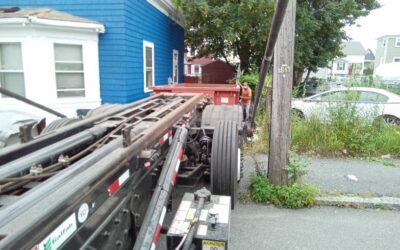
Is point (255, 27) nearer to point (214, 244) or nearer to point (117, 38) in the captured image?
point (117, 38)

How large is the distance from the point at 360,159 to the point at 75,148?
18.7 feet

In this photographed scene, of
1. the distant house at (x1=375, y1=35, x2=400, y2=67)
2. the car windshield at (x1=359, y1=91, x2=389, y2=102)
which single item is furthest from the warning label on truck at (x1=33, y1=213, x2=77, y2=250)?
the distant house at (x1=375, y1=35, x2=400, y2=67)

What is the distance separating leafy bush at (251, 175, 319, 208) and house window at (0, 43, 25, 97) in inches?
269

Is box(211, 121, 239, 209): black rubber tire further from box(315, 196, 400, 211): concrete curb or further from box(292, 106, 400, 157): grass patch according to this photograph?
box(292, 106, 400, 157): grass patch

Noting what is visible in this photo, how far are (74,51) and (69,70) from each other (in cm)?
53

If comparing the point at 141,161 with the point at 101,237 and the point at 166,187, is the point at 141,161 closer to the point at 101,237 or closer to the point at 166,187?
the point at 166,187

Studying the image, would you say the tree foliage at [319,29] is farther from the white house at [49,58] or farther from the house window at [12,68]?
the house window at [12,68]

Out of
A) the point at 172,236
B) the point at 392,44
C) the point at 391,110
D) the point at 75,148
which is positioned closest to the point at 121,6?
the point at 75,148

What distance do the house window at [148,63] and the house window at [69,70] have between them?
94.0 inches

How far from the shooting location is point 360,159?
20.4 ft

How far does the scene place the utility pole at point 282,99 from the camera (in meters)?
4.04

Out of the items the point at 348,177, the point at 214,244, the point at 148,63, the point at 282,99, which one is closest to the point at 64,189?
the point at 214,244

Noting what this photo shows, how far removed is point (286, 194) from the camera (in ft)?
13.7

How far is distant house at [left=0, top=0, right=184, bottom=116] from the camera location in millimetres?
7699
